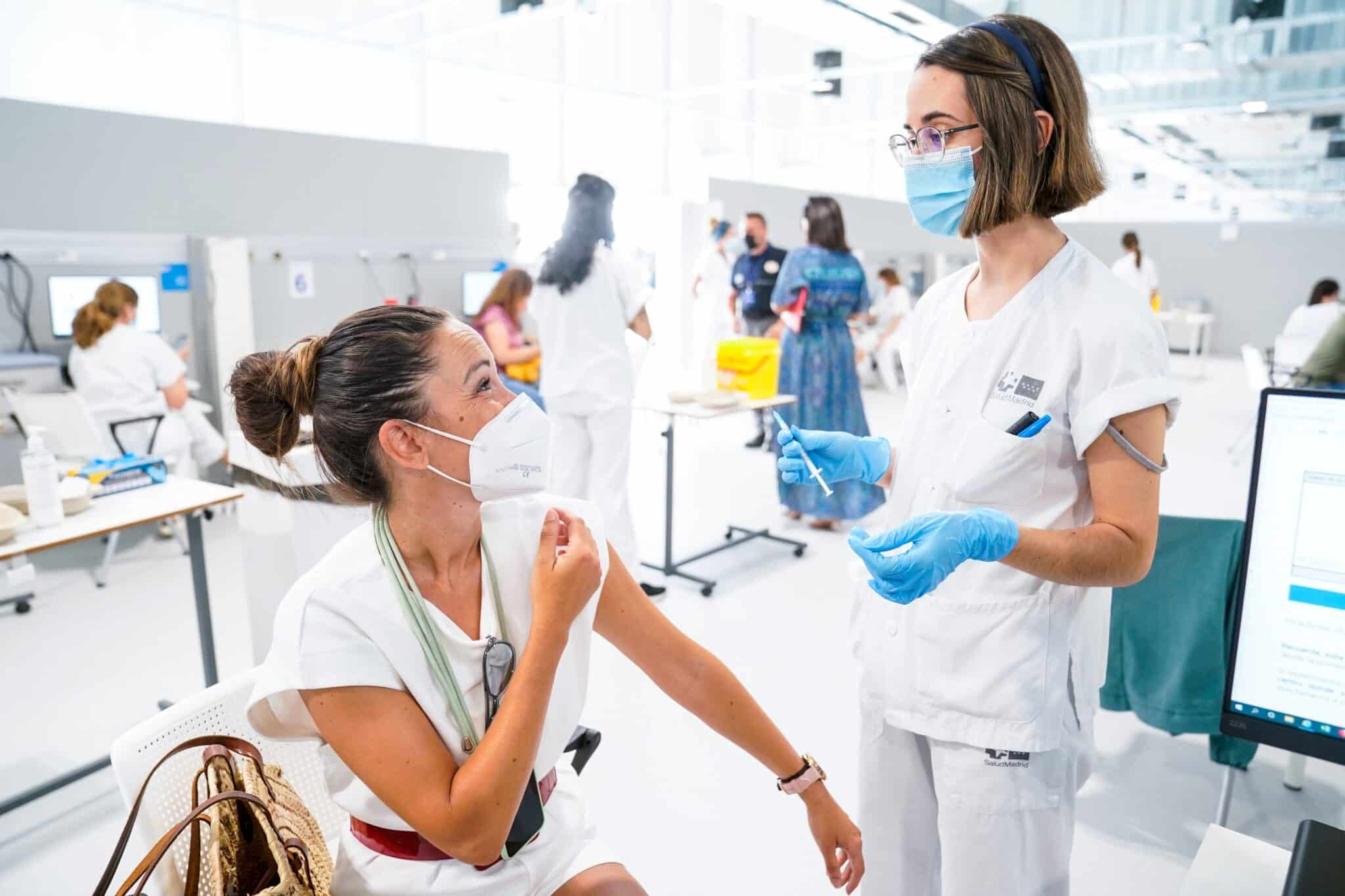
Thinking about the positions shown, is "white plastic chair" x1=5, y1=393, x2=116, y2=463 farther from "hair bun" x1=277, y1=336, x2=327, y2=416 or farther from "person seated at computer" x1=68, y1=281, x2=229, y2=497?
"hair bun" x1=277, y1=336, x2=327, y2=416

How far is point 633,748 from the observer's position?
8.44 feet

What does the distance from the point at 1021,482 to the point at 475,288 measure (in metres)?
5.13

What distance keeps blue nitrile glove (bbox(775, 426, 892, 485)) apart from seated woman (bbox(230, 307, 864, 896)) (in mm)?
336

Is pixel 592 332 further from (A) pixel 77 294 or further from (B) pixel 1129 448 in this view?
(A) pixel 77 294

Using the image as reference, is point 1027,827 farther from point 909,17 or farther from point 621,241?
point 621,241

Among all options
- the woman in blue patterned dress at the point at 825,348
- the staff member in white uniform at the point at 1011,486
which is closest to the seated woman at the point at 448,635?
the staff member in white uniform at the point at 1011,486

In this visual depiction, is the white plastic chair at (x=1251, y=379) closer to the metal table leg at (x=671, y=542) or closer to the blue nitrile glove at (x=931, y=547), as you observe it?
the metal table leg at (x=671, y=542)

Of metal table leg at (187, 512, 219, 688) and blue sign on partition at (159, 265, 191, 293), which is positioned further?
blue sign on partition at (159, 265, 191, 293)

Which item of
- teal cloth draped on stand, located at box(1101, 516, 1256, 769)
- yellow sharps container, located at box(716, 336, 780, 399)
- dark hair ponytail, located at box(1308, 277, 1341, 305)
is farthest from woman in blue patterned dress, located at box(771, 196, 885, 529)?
dark hair ponytail, located at box(1308, 277, 1341, 305)

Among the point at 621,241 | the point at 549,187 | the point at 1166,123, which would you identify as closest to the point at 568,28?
the point at 549,187

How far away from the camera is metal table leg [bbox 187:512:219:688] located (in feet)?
8.48

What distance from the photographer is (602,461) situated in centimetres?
363

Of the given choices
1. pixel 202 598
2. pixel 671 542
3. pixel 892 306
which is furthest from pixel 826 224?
pixel 892 306

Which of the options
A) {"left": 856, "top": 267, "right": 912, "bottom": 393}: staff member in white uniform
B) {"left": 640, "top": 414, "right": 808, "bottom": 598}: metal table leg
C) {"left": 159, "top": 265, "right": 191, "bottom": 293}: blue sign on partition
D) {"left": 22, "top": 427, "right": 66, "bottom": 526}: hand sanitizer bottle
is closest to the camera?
{"left": 22, "top": 427, "right": 66, "bottom": 526}: hand sanitizer bottle
